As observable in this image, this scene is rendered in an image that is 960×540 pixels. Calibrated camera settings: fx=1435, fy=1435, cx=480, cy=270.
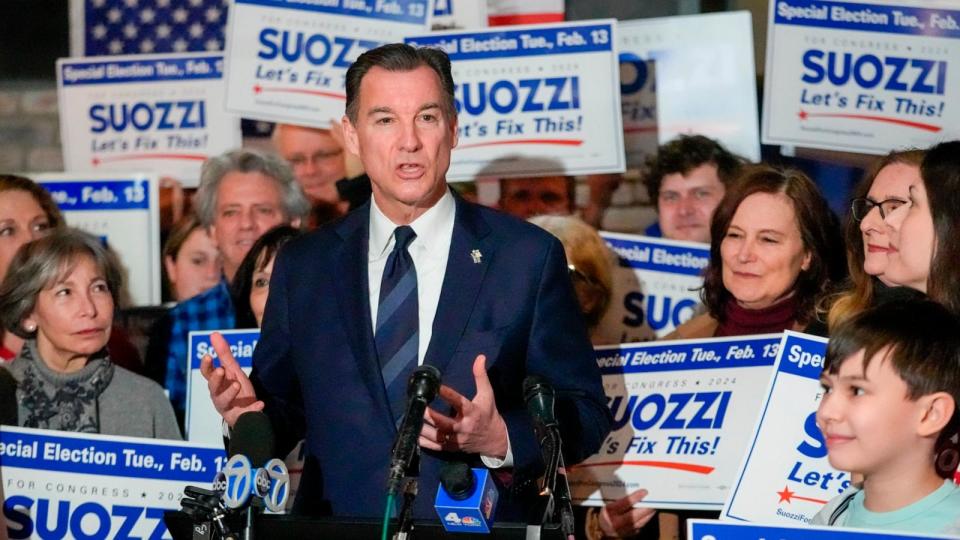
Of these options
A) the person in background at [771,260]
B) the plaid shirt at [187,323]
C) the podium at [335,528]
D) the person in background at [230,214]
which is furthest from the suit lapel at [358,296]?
the person in background at [230,214]

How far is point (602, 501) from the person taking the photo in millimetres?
4500

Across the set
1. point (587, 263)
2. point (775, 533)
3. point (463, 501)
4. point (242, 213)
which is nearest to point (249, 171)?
point (242, 213)

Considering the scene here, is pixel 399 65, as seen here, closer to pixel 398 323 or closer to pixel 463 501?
pixel 398 323

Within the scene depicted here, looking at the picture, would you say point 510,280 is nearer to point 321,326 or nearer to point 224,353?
point 321,326

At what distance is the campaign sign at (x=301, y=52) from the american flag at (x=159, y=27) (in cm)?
69

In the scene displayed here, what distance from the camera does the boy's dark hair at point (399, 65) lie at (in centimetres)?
345

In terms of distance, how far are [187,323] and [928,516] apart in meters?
3.34

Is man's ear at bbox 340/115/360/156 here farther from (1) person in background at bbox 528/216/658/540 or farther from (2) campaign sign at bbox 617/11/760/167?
(2) campaign sign at bbox 617/11/760/167

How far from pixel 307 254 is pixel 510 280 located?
0.52m

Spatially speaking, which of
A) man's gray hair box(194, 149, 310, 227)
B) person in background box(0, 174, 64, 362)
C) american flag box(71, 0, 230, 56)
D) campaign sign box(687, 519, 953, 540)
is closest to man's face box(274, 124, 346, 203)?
man's gray hair box(194, 149, 310, 227)

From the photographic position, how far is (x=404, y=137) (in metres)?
3.37

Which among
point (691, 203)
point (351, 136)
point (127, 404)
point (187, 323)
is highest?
point (351, 136)

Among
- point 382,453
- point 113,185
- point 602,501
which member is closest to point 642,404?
point 602,501

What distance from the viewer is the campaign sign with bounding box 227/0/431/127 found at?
593cm
